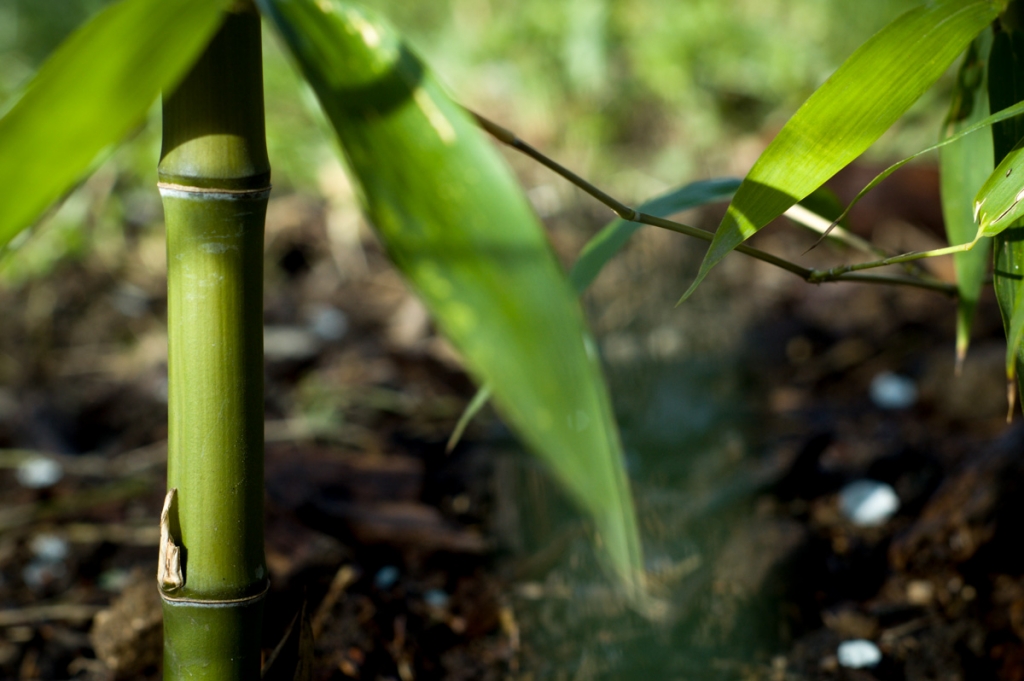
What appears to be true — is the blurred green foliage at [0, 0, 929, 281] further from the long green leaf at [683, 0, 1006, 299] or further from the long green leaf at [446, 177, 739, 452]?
the long green leaf at [683, 0, 1006, 299]

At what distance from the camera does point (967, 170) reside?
0.59 meters

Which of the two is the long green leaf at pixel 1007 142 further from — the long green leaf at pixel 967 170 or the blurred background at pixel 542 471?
the blurred background at pixel 542 471

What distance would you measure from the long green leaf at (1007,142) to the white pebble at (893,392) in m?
1.01

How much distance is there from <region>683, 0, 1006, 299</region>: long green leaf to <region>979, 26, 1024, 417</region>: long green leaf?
7 centimetres

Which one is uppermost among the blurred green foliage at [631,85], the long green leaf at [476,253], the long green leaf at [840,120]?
the blurred green foliage at [631,85]

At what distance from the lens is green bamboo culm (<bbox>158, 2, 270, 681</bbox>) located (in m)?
0.43

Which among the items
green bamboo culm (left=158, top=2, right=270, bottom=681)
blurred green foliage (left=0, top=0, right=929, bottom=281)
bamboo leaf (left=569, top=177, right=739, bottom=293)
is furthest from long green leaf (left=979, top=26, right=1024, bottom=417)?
blurred green foliage (left=0, top=0, right=929, bottom=281)

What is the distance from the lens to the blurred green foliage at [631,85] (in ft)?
7.99

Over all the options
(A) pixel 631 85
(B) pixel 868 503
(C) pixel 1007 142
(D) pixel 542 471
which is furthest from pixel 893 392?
(A) pixel 631 85

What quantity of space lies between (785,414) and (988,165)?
89 cm

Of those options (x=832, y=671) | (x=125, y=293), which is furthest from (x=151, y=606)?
(x=125, y=293)

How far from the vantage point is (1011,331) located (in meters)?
0.40

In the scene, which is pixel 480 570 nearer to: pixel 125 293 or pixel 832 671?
pixel 832 671

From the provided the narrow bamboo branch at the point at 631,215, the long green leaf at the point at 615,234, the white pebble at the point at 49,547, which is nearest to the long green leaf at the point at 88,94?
the narrow bamboo branch at the point at 631,215
